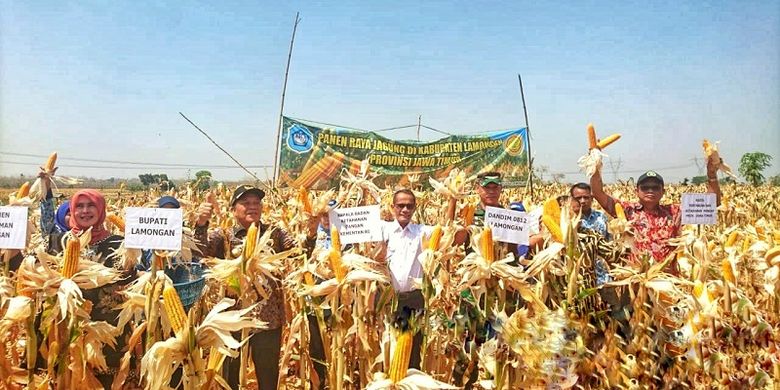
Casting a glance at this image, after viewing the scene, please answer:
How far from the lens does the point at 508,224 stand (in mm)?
3057

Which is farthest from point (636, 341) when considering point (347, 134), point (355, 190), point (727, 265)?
point (347, 134)

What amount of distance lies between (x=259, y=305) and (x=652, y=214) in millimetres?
3711

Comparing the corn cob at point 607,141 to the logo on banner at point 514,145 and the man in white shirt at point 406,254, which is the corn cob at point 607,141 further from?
the logo on banner at point 514,145

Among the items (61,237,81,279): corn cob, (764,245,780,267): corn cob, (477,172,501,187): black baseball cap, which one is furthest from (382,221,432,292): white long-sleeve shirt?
(764,245,780,267): corn cob

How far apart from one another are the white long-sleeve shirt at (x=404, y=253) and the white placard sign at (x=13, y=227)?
2482mm

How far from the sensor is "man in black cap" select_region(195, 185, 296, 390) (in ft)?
11.8

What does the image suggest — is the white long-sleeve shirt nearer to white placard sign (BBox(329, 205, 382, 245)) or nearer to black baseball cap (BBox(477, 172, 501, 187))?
white placard sign (BBox(329, 205, 382, 245))

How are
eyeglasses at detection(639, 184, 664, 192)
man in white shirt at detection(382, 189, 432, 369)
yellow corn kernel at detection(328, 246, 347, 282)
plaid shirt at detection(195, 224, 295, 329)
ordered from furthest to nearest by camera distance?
eyeglasses at detection(639, 184, 664, 192), man in white shirt at detection(382, 189, 432, 369), plaid shirt at detection(195, 224, 295, 329), yellow corn kernel at detection(328, 246, 347, 282)

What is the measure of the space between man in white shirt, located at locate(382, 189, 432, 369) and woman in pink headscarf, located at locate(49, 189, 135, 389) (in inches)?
77.3

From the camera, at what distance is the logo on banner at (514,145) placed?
55.1 ft

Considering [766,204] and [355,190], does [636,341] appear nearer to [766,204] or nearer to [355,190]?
[355,190]

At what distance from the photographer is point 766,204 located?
12.1 metres

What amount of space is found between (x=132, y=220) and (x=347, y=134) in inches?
528

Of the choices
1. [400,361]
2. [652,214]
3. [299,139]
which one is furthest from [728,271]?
[299,139]
